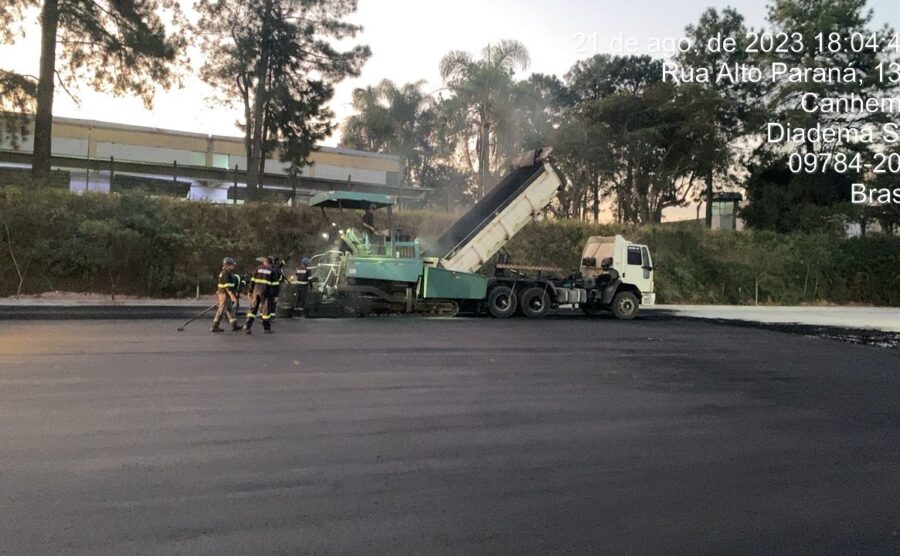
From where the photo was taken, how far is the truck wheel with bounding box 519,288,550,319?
19031mm

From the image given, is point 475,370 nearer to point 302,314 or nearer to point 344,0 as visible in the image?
point 302,314

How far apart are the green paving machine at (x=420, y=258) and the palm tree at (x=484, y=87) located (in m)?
15.4

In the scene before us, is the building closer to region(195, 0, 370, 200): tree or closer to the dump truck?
region(195, 0, 370, 200): tree

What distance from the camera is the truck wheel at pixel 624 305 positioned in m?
19.8

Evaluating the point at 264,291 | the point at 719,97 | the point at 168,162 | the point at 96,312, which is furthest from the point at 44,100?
the point at 719,97

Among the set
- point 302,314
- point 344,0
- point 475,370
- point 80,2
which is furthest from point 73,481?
point 344,0

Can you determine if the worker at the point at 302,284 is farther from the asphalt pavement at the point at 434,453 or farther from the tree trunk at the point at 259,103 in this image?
the tree trunk at the point at 259,103

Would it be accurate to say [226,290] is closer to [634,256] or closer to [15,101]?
[634,256]

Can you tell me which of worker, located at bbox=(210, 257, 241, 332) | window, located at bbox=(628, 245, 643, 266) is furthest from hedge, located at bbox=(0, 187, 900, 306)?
window, located at bbox=(628, 245, 643, 266)

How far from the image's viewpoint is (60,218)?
22.0 m

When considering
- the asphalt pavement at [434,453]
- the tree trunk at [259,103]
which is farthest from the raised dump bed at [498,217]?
the tree trunk at [259,103]

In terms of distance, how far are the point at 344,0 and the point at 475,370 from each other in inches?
926

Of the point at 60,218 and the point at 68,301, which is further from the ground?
the point at 60,218

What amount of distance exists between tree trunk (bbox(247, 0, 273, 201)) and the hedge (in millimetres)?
4151
